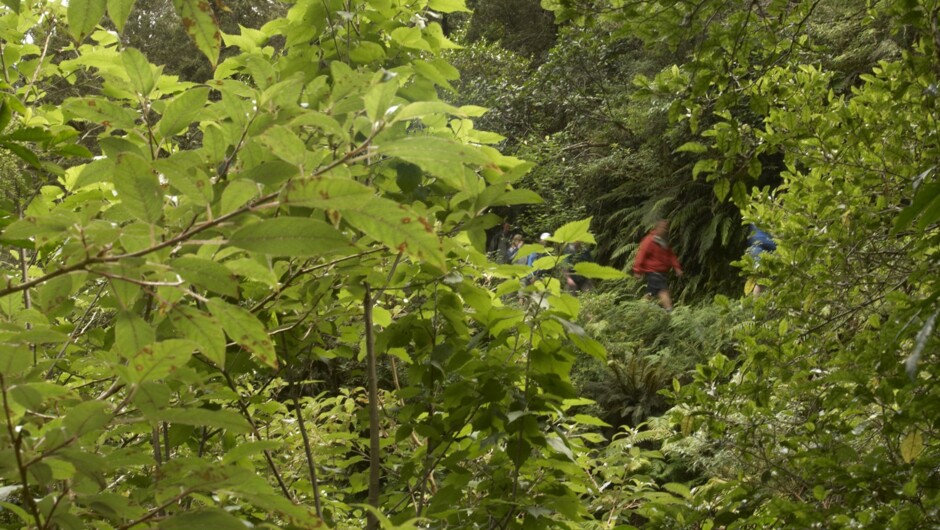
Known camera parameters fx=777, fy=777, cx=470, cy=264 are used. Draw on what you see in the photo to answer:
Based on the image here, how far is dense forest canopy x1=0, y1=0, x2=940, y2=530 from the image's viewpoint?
0.87m

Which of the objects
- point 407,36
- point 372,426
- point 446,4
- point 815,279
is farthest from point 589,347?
point 815,279

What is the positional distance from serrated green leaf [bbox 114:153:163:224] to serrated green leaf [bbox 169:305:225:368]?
0.13 meters

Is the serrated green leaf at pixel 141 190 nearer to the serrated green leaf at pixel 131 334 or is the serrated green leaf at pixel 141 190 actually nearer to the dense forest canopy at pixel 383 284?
the dense forest canopy at pixel 383 284

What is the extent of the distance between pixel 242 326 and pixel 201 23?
1.21ft

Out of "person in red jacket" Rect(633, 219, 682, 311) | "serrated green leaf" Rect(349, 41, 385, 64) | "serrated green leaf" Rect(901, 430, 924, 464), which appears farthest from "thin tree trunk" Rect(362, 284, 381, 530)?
"person in red jacket" Rect(633, 219, 682, 311)

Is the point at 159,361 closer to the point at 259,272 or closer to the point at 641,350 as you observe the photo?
the point at 259,272

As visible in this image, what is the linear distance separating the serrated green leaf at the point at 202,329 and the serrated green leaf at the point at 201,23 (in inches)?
12.3

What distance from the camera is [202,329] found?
0.94m

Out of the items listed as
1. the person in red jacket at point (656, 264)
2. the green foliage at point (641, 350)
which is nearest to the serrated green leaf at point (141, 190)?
the green foliage at point (641, 350)

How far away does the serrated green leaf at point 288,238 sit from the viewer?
80cm

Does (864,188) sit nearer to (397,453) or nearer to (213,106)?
(397,453)

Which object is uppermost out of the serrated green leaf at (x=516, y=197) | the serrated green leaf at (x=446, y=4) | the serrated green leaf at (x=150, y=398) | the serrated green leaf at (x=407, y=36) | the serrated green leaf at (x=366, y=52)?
the serrated green leaf at (x=446, y=4)

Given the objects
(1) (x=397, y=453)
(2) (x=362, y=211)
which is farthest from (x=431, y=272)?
(1) (x=397, y=453)

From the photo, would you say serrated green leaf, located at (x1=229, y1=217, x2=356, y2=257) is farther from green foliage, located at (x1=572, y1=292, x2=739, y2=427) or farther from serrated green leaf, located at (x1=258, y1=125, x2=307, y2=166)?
green foliage, located at (x1=572, y1=292, x2=739, y2=427)
